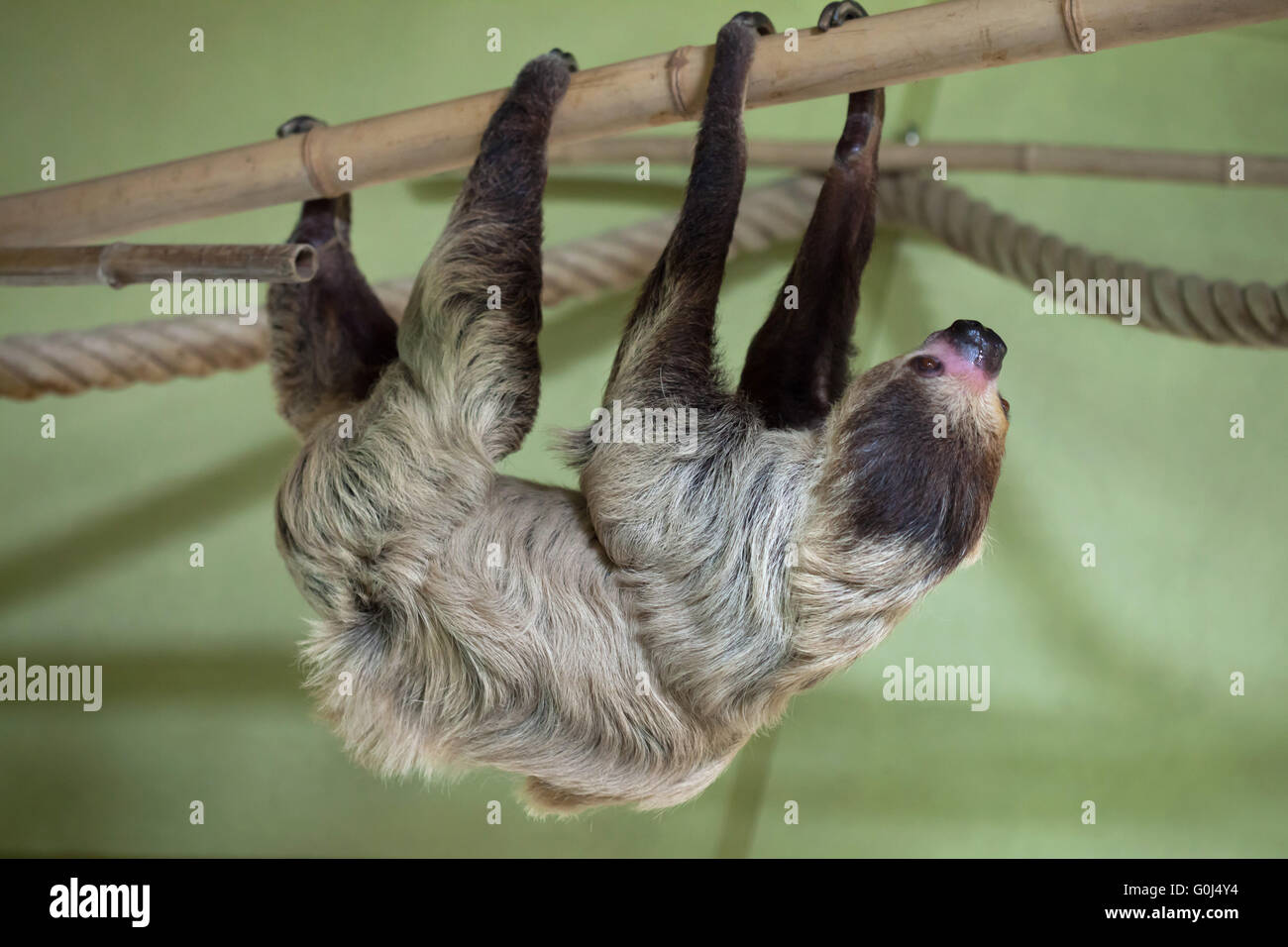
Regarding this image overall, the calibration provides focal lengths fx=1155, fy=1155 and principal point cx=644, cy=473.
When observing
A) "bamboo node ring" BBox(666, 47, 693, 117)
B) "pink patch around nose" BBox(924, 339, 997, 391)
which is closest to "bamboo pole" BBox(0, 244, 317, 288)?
Answer: "bamboo node ring" BBox(666, 47, 693, 117)

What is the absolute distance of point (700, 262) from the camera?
229cm

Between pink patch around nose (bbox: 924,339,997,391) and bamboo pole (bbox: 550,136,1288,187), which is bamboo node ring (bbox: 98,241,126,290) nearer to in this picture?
bamboo pole (bbox: 550,136,1288,187)

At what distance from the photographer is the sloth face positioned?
7.20 feet

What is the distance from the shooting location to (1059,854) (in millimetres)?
4164

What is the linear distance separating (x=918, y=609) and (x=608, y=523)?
2.25 meters

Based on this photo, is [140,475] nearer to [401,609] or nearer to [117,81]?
[117,81]

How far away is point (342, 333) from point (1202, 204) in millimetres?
3193

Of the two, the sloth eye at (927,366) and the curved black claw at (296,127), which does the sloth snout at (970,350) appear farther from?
the curved black claw at (296,127)

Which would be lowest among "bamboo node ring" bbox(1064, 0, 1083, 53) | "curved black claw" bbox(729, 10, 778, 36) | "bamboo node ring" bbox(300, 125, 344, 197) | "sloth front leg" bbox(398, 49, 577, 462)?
"sloth front leg" bbox(398, 49, 577, 462)

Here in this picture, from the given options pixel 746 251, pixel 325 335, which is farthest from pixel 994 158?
pixel 325 335

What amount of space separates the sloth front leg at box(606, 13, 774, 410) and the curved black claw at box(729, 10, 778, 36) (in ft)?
0.08

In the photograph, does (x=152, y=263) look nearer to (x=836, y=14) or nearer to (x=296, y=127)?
(x=296, y=127)

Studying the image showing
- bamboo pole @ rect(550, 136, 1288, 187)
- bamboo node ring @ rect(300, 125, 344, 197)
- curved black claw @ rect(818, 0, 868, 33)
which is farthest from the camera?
bamboo pole @ rect(550, 136, 1288, 187)

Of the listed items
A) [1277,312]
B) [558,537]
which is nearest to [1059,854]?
[1277,312]
